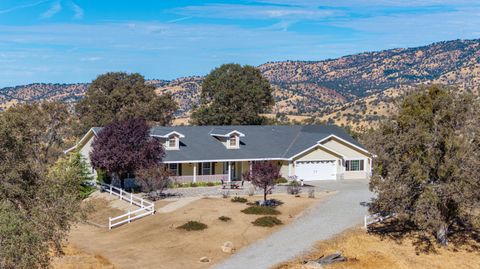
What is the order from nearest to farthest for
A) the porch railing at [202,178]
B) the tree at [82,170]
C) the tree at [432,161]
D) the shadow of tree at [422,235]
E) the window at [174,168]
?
the tree at [432,161], the shadow of tree at [422,235], the tree at [82,170], the porch railing at [202,178], the window at [174,168]

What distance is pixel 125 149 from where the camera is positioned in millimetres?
40125

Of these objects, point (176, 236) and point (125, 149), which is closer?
point (176, 236)

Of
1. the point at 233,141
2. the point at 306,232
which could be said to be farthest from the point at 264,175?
the point at 233,141

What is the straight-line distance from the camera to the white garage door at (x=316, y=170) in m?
48.8

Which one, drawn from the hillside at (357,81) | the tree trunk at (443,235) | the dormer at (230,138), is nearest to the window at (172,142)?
the dormer at (230,138)

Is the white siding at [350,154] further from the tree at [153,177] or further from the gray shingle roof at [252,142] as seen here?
the tree at [153,177]

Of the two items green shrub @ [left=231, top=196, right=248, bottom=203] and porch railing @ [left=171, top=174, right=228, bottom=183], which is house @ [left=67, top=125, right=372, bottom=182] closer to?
porch railing @ [left=171, top=174, right=228, bottom=183]

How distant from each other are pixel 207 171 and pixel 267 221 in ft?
56.1

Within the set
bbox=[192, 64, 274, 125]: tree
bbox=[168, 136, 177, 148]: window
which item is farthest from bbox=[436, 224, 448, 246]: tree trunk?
bbox=[192, 64, 274, 125]: tree

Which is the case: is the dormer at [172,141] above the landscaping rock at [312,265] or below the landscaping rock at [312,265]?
Answer: above

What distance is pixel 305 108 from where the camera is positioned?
416 feet

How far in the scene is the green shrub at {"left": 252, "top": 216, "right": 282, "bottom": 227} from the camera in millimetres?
31312

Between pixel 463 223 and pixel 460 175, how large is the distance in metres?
6.37

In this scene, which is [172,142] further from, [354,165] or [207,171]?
[354,165]
